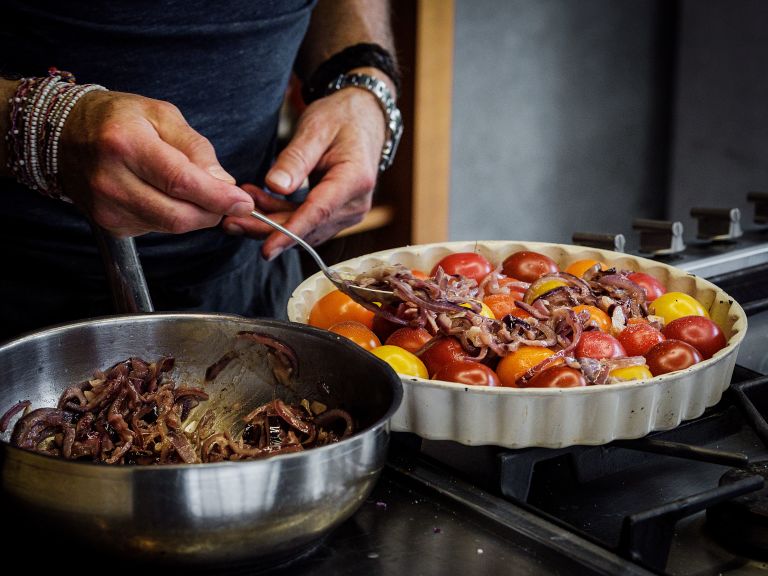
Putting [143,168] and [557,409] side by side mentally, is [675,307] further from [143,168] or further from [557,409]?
[143,168]

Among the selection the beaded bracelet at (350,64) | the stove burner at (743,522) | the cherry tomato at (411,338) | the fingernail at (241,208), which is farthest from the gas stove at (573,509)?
the beaded bracelet at (350,64)

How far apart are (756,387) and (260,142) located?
0.78 meters

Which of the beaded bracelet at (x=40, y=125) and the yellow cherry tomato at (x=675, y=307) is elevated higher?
the beaded bracelet at (x=40, y=125)

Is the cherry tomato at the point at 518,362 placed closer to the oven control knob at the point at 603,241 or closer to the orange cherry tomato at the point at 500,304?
the orange cherry tomato at the point at 500,304

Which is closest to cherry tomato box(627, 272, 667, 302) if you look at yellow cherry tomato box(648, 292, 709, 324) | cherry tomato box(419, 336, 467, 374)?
yellow cherry tomato box(648, 292, 709, 324)

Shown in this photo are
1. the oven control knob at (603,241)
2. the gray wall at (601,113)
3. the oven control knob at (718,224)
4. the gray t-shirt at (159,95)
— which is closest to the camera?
the gray t-shirt at (159,95)

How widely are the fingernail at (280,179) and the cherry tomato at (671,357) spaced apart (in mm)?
456

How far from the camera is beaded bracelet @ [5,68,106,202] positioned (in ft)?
3.07

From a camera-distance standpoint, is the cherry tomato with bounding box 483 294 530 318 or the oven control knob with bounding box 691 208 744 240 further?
the oven control knob with bounding box 691 208 744 240

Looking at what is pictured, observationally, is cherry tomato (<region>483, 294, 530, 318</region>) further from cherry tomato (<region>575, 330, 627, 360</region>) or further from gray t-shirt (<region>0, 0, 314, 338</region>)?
gray t-shirt (<region>0, 0, 314, 338</region>)

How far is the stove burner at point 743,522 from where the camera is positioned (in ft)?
2.28

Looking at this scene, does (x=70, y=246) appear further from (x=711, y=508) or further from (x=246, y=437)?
(x=711, y=508)

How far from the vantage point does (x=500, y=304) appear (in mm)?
1016

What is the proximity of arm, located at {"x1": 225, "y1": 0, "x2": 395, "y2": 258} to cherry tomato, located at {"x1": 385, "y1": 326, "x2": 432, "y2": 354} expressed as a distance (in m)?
0.23
